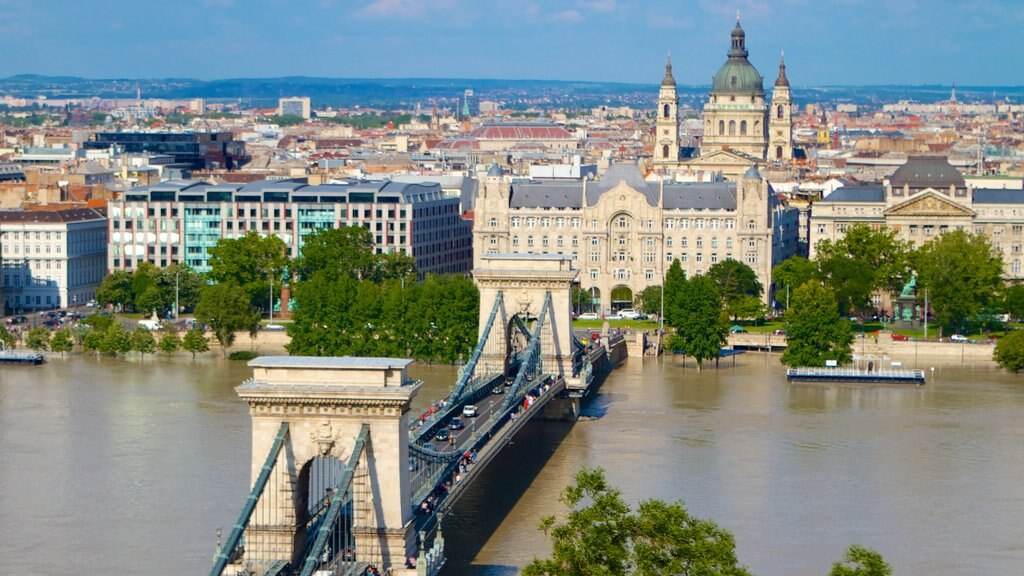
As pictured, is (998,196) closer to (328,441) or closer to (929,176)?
(929,176)

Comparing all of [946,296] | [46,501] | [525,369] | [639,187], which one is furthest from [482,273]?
[639,187]

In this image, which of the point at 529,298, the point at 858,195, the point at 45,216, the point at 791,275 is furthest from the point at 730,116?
the point at 529,298

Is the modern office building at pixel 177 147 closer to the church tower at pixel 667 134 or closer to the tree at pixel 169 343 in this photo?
the church tower at pixel 667 134

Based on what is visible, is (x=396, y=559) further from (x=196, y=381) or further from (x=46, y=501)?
(x=196, y=381)

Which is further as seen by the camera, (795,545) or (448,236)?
(448,236)

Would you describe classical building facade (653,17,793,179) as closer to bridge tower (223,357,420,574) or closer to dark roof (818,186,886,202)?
dark roof (818,186,886,202)

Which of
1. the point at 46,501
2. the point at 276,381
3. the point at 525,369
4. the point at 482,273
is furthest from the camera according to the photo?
the point at 482,273
